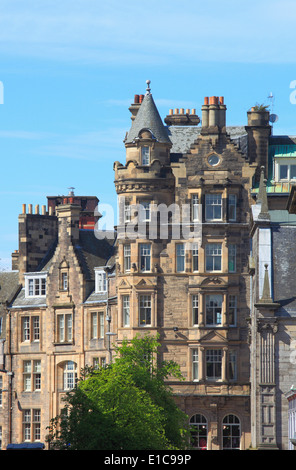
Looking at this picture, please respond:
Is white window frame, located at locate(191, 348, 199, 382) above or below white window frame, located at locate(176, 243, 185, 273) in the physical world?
below

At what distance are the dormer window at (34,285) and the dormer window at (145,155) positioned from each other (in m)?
17.5

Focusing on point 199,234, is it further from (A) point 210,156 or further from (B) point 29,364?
(B) point 29,364

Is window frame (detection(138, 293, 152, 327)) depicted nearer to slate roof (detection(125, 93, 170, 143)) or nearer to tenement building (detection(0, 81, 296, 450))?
→ tenement building (detection(0, 81, 296, 450))

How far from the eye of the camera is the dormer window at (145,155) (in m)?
101

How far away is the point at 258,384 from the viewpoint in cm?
8056

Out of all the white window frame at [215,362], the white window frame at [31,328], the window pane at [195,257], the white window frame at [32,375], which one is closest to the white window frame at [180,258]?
the window pane at [195,257]

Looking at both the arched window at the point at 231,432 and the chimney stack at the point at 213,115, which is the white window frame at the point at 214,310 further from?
the chimney stack at the point at 213,115

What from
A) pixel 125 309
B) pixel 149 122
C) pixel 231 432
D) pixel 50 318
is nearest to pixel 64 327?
pixel 50 318

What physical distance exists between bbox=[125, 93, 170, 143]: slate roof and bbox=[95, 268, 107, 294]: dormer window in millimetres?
12528

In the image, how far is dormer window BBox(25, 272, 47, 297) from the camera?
4478 inches

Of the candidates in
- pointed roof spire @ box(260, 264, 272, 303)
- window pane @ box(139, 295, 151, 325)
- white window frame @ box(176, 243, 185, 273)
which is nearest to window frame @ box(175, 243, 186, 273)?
white window frame @ box(176, 243, 185, 273)

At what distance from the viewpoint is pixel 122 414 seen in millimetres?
75688

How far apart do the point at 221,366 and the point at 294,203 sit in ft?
121
